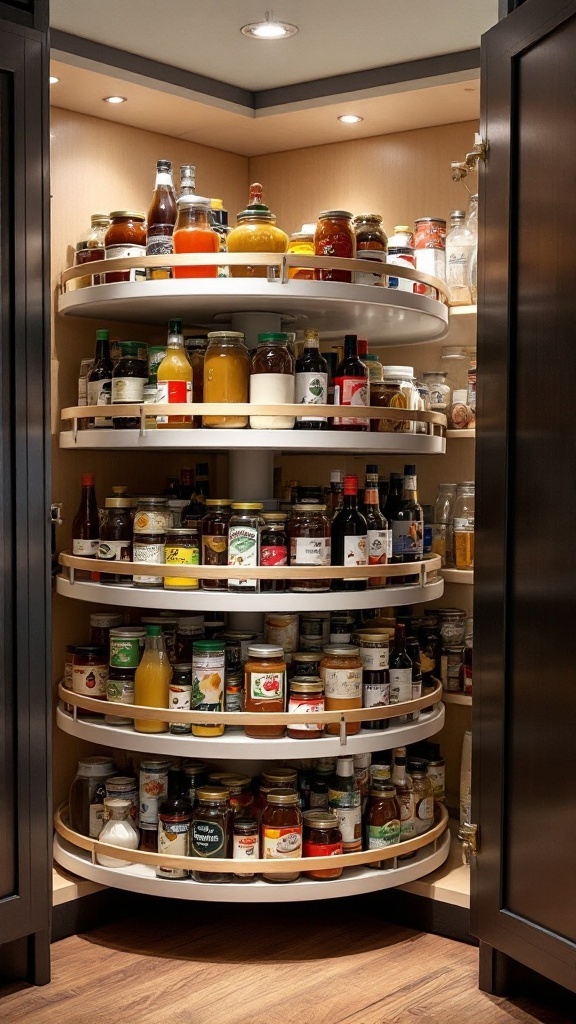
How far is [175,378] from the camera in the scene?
95.7 inches

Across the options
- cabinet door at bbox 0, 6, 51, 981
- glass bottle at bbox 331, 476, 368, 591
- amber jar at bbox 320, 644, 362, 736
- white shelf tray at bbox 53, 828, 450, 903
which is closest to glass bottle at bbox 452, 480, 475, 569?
glass bottle at bbox 331, 476, 368, 591

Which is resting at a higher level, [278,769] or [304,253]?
[304,253]

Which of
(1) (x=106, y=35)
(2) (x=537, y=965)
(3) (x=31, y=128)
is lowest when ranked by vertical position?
(2) (x=537, y=965)

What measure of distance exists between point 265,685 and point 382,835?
44 centimetres

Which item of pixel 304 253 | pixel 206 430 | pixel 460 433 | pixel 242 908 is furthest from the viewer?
pixel 460 433

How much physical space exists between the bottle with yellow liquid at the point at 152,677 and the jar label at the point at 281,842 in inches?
12.6

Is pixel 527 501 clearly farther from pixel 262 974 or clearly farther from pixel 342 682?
pixel 262 974

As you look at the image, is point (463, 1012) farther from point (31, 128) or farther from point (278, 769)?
point (31, 128)

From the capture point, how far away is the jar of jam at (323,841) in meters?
2.43

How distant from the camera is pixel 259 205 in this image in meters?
2.44

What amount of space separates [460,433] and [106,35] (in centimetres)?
128

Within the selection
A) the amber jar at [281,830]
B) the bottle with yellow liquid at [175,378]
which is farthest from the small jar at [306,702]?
the bottle with yellow liquid at [175,378]

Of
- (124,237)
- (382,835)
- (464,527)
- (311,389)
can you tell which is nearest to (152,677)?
(382,835)

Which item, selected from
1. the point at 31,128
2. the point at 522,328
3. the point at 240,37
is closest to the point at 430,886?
the point at 522,328
